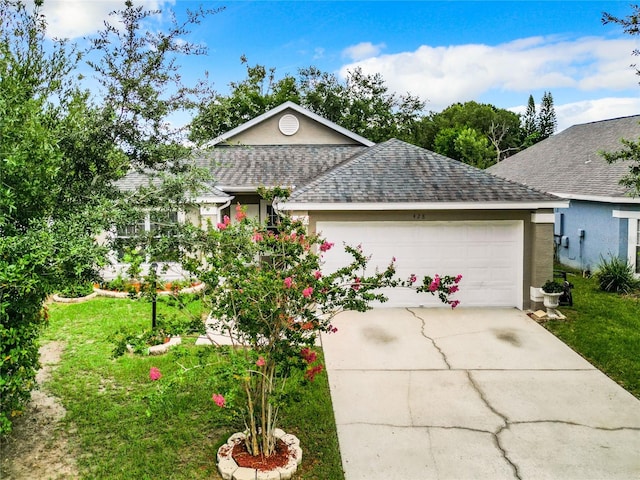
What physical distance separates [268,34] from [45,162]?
526 inches

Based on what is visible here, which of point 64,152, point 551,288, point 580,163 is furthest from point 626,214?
point 64,152

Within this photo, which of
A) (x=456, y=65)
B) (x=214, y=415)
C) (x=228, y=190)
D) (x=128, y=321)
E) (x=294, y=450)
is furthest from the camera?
(x=456, y=65)

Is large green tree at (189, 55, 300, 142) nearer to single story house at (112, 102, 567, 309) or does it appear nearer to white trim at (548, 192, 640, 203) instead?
single story house at (112, 102, 567, 309)

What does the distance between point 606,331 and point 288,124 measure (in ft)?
42.3

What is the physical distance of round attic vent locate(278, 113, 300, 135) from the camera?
1914 cm

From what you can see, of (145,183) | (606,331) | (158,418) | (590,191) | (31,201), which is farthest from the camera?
(590,191)

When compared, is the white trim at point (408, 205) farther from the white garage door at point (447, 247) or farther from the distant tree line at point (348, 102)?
the distant tree line at point (348, 102)

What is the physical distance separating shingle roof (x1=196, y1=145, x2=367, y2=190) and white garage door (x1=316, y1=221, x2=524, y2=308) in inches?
170

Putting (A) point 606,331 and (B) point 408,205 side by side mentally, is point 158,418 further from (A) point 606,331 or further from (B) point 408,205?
(A) point 606,331

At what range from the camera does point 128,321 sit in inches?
440

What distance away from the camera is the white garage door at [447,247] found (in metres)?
12.3

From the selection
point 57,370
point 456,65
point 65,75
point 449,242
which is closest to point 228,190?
point 449,242

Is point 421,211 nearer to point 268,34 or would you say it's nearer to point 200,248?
point 200,248

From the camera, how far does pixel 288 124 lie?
1919 centimetres
